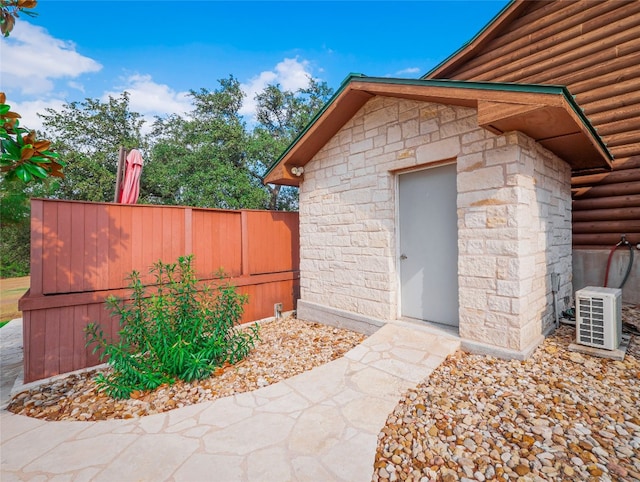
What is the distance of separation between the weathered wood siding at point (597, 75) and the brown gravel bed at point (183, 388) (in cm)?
479

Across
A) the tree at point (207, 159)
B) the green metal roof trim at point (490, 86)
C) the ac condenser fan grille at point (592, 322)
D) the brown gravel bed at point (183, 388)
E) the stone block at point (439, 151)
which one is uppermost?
the tree at point (207, 159)

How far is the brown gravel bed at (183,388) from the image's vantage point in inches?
109

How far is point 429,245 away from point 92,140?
1465 cm

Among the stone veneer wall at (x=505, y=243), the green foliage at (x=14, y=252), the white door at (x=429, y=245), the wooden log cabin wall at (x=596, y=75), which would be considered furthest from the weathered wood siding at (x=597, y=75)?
the green foliage at (x=14, y=252)

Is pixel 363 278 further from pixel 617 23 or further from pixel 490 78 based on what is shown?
pixel 617 23

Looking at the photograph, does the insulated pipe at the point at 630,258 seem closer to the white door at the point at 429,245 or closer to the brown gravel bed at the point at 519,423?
the brown gravel bed at the point at 519,423

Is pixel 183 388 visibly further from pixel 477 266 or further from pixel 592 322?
pixel 592 322

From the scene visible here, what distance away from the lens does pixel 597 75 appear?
4844mm

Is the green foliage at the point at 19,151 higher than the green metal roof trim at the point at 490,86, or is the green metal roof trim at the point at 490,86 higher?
the green metal roof trim at the point at 490,86

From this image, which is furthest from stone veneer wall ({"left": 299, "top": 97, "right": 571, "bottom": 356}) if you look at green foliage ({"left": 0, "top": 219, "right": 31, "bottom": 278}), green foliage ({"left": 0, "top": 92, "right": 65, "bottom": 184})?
green foliage ({"left": 0, "top": 219, "right": 31, "bottom": 278})

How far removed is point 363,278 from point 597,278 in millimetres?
4026

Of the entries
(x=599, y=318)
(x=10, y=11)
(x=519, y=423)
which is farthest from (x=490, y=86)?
(x=10, y=11)

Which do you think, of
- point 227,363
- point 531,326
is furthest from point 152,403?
point 531,326

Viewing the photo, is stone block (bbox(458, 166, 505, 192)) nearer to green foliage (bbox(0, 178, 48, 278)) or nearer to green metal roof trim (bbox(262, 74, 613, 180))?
green metal roof trim (bbox(262, 74, 613, 180))
